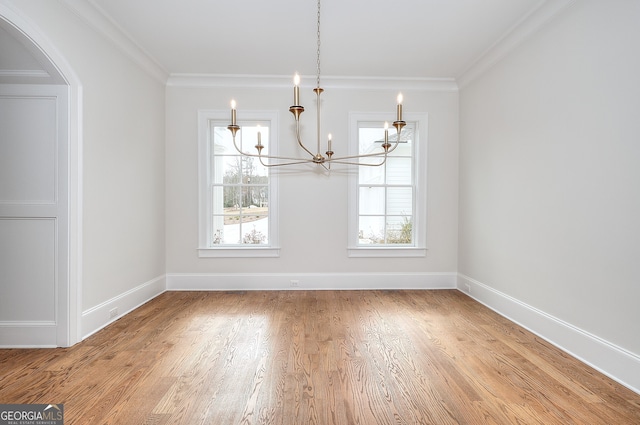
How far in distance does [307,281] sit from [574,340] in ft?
9.35

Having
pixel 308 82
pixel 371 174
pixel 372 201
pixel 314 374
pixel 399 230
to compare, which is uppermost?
pixel 308 82

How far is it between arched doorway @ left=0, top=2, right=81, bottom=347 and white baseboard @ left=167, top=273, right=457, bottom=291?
5.85 feet

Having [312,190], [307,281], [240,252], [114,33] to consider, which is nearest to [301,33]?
[114,33]

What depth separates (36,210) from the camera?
8.62 feet

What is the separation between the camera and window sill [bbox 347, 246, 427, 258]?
451cm

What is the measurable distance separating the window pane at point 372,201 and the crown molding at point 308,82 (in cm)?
135

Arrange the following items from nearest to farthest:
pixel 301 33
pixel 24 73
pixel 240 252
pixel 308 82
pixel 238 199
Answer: pixel 24 73 < pixel 301 33 < pixel 308 82 < pixel 240 252 < pixel 238 199

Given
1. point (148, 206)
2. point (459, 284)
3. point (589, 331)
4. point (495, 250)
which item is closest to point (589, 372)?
point (589, 331)

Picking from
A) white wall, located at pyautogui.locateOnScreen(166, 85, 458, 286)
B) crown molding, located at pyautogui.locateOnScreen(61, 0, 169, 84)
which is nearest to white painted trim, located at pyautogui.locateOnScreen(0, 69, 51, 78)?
crown molding, located at pyautogui.locateOnScreen(61, 0, 169, 84)

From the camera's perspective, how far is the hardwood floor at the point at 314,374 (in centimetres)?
183

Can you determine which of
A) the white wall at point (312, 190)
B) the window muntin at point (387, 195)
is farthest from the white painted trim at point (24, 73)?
the window muntin at point (387, 195)

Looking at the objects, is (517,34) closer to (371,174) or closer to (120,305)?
(371,174)

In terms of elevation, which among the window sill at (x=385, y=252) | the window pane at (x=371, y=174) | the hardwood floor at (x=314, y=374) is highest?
the window pane at (x=371, y=174)

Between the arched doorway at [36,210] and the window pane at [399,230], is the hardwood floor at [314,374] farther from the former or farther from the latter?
the window pane at [399,230]
